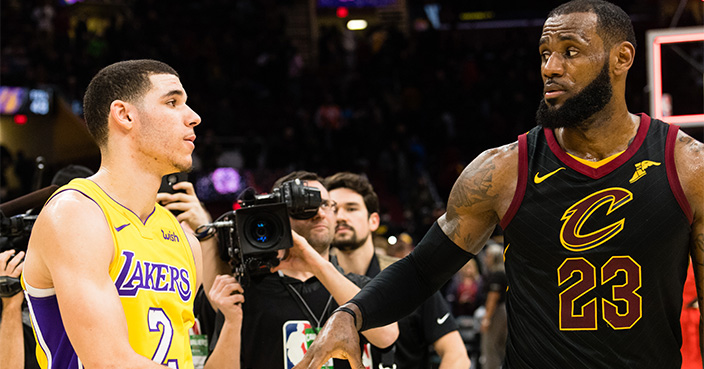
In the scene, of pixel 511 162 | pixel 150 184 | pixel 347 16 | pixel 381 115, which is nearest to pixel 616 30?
pixel 511 162

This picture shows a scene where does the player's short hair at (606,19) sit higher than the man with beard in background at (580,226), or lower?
higher

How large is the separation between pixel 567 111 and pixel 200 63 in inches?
570

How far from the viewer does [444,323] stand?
4176 mm

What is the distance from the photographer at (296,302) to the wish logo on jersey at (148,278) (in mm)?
827

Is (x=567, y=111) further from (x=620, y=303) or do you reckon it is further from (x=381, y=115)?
(x=381, y=115)

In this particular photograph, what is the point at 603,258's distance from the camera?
261cm

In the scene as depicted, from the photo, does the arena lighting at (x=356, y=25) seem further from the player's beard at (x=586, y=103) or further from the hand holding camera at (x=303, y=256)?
the player's beard at (x=586, y=103)

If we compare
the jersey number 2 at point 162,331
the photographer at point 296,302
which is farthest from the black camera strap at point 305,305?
the jersey number 2 at point 162,331

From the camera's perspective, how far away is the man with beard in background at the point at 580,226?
2.59 m

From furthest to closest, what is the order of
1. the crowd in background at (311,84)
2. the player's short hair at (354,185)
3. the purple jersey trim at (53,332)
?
the crowd in background at (311,84) → the player's short hair at (354,185) → the purple jersey trim at (53,332)

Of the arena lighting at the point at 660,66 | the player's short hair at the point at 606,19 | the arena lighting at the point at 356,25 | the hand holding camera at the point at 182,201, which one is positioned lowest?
the hand holding camera at the point at 182,201

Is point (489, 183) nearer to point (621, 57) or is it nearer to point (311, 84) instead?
point (621, 57)

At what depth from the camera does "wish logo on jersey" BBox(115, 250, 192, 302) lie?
2.51 metres

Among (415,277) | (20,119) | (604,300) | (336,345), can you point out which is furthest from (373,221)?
(20,119)
